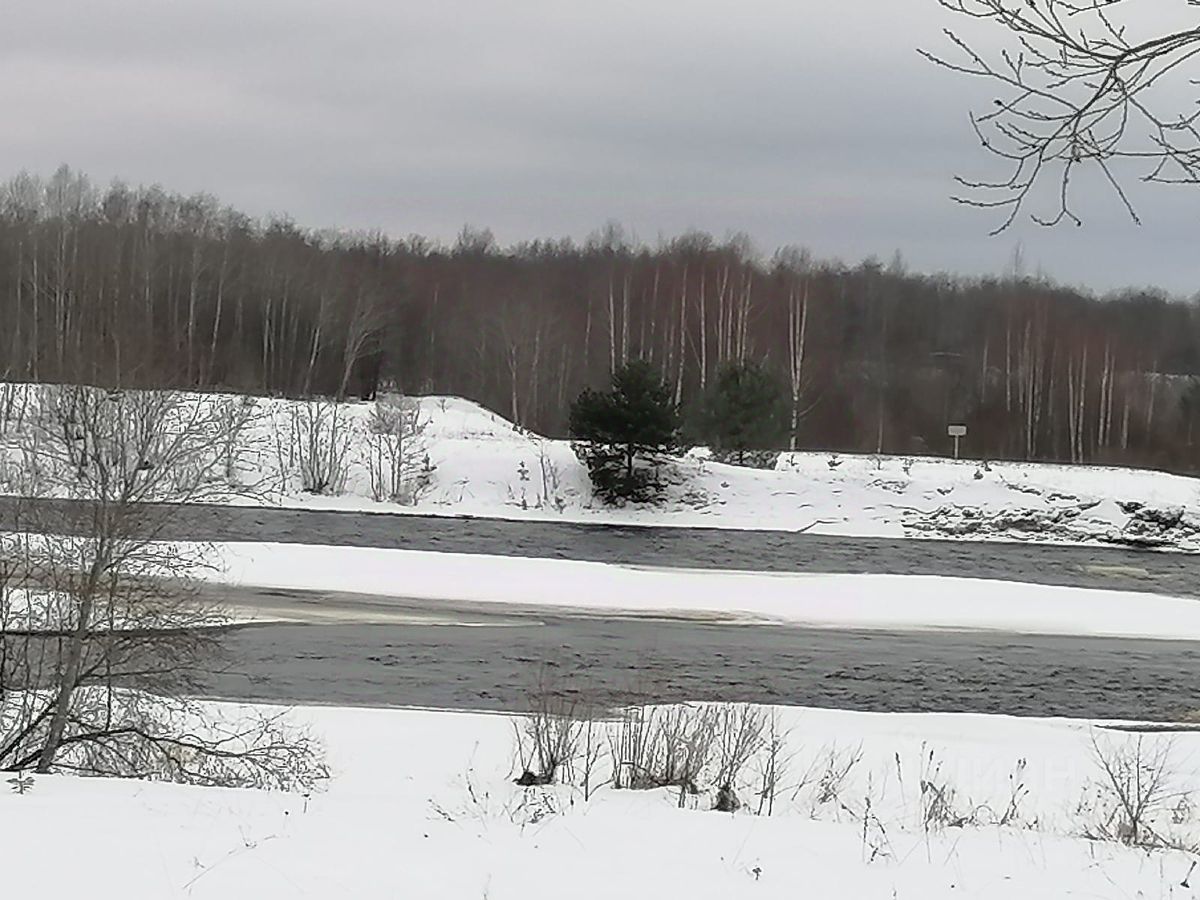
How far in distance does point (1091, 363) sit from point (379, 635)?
57966 millimetres

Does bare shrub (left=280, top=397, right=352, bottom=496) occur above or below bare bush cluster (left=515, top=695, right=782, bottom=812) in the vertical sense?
above

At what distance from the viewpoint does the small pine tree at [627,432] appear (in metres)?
39.5

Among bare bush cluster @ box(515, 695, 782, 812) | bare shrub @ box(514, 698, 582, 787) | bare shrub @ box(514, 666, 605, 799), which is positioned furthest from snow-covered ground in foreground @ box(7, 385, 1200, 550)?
bare shrub @ box(514, 698, 582, 787)

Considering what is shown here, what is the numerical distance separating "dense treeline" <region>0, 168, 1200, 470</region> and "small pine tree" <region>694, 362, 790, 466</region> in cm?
1191

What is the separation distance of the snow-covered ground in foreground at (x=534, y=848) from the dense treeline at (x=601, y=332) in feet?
161

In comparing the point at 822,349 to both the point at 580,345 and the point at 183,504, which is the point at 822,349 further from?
the point at 183,504

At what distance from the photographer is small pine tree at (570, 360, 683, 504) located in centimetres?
3950

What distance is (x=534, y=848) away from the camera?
678 centimetres

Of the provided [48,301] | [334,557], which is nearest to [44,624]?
[334,557]

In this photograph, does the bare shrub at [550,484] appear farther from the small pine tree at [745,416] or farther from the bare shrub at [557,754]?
the bare shrub at [557,754]

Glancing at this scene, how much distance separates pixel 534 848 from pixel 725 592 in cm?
2199

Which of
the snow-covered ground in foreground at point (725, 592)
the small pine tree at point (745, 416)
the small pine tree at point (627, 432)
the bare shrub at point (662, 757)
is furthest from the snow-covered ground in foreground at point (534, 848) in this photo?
the small pine tree at point (745, 416)

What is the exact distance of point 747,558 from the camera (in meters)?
34.5

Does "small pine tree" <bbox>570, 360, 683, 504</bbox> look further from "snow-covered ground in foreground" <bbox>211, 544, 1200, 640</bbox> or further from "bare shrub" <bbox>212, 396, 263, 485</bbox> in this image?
"bare shrub" <bbox>212, 396, 263, 485</bbox>
